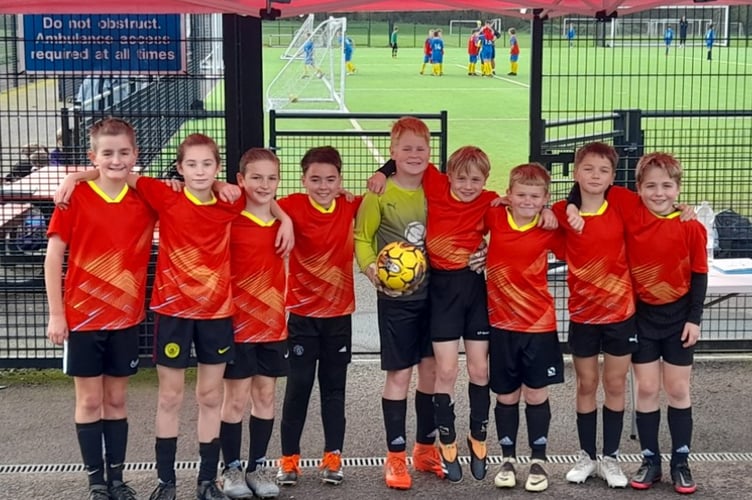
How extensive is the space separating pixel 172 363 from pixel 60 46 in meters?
2.91

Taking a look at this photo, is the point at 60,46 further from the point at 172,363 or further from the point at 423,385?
the point at 423,385

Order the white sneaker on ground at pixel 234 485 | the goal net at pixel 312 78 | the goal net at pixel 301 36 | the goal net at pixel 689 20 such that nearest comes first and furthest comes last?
the white sneaker on ground at pixel 234 485 → the goal net at pixel 689 20 → the goal net at pixel 312 78 → the goal net at pixel 301 36

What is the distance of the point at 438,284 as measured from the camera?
16.6 ft

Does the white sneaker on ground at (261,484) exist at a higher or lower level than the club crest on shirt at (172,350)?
lower

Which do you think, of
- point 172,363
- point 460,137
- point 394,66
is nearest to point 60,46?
point 172,363

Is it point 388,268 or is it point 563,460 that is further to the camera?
point 563,460

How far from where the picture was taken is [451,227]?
16.5 ft

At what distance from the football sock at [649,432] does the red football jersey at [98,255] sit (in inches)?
104

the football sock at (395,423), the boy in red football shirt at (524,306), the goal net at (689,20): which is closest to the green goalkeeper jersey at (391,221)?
the boy in red football shirt at (524,306)

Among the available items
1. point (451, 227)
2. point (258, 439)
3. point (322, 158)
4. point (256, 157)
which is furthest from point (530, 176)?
point (258, 439)

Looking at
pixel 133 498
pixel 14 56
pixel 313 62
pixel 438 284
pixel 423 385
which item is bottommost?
pixel 133 498

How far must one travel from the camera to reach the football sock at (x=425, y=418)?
208 inches

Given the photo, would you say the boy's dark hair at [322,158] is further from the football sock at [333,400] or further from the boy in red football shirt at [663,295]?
the boy in red football shirt at [663,295]

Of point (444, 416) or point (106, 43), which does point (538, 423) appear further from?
point (106, 43)
